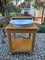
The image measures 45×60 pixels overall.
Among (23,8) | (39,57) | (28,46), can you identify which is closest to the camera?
(39,57)

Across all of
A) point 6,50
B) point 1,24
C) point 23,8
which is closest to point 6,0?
point 23,8

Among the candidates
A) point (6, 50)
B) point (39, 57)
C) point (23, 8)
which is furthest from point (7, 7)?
point (39, 57)

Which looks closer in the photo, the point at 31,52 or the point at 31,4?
the point at 31,52

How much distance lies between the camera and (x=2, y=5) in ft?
13.1

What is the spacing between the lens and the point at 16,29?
4.98 feet

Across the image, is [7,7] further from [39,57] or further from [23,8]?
[39,57]

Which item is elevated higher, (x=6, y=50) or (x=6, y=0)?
(x=6, y=0)

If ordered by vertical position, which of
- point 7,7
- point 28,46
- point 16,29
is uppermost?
point 7,7

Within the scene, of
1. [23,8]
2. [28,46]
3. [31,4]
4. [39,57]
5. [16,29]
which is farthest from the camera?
[31,4]

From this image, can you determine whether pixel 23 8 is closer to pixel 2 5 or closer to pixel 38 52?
pixel 2 5

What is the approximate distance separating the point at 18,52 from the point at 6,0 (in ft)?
9.09

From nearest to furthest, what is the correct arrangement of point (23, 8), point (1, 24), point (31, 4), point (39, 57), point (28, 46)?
1. point (39, 57)
2. point (28, 46)
3. point (1, 24)
4. point (23, 8)
5. point (31, 4)

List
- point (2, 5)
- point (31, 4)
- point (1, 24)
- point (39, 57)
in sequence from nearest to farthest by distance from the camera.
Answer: point (39, 57), point (1, 24), point (2, 5), point (31, 4)

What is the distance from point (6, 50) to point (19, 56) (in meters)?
0.30
